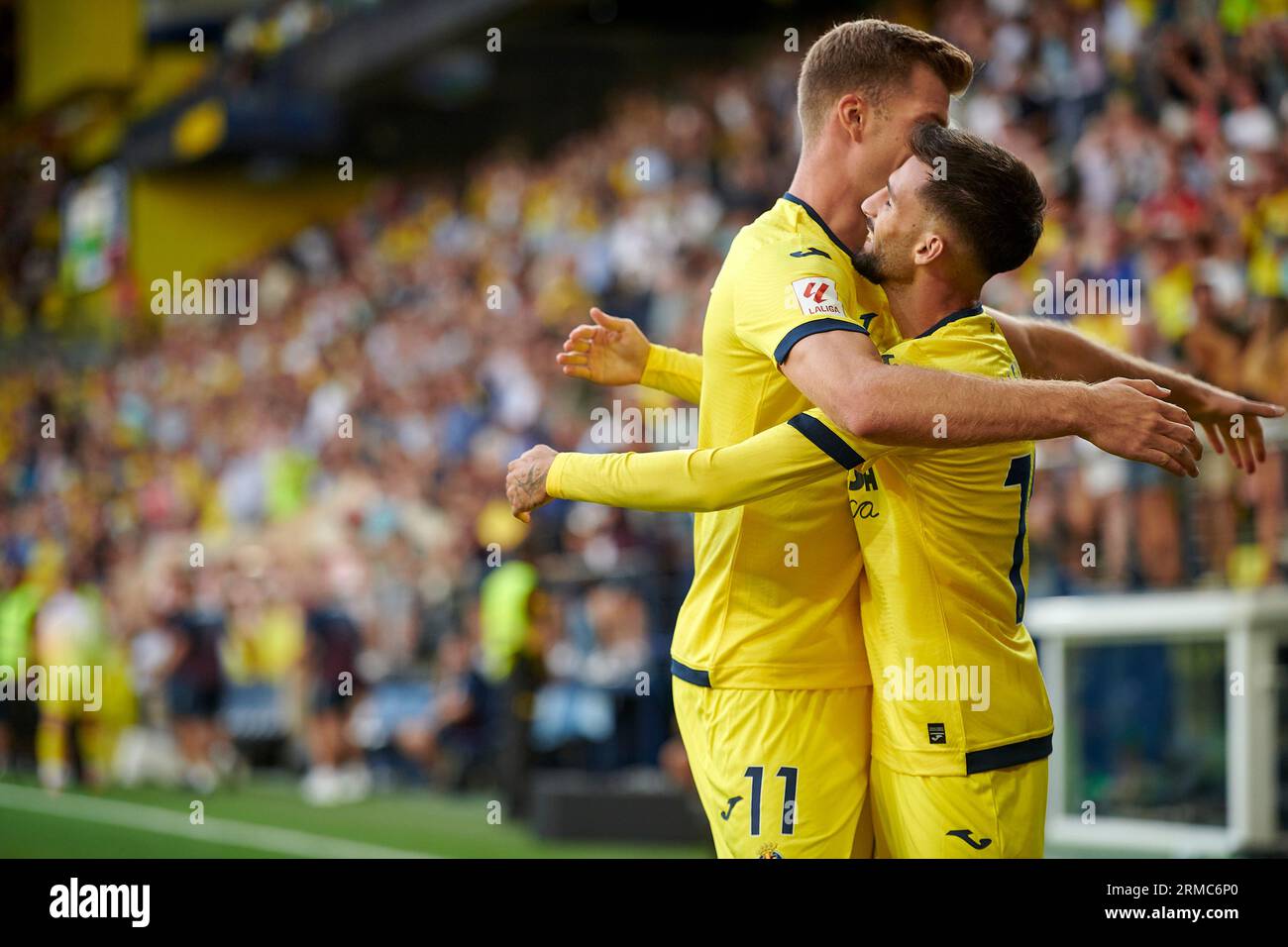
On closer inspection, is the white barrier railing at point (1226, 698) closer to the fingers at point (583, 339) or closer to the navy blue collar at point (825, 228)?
the fingers at point (583, 339)

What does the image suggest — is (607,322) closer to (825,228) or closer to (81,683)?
(825,228)

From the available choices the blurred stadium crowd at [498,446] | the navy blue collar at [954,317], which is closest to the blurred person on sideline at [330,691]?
the blurred stadium crowd at [498,446]

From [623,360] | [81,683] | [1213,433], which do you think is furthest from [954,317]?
[81,683]

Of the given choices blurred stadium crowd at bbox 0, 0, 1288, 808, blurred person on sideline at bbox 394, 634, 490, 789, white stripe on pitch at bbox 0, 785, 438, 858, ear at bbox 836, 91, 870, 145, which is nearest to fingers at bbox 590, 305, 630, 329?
ear at bbox 836, 91, 870, 145

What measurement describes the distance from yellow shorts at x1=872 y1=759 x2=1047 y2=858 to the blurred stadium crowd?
4.63 meters

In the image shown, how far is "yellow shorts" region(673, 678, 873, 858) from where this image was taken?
133 inches

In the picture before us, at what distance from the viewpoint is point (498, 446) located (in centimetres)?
1380

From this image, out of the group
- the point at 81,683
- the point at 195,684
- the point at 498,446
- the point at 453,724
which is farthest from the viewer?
the point at 195,684

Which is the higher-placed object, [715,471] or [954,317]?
[954,317]

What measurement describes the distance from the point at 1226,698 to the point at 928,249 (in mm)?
4864

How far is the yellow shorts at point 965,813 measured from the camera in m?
3.27

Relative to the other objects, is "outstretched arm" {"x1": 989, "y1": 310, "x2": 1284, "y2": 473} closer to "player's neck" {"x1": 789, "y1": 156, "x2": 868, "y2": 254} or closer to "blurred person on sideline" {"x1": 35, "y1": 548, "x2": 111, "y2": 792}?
"player's neck" {"x1": 789, "y1": 156, "x2": 868, "y2": 254}

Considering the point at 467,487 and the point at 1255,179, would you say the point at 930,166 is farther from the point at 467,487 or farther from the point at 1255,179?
the point at 467,487
